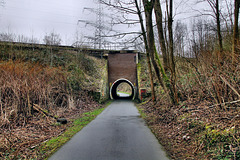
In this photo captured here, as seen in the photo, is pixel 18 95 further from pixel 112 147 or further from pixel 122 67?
pixel 122 67

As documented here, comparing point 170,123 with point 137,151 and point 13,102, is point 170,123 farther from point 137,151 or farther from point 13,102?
point 13,102

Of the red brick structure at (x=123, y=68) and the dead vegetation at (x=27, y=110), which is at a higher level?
the red brick structure at (x=123, y=68)

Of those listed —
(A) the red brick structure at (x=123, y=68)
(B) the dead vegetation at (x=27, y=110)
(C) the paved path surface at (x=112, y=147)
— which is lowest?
(C) the paved path surface at (x=112, y=147)

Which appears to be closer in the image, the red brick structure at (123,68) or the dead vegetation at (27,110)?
the dead vegetation at (27,110)

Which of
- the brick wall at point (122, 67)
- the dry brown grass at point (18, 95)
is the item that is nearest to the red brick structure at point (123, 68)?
the brick wall at point (122, 67)

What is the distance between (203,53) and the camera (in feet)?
22.2

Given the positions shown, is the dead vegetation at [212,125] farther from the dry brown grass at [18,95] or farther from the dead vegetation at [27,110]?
the dry brown grass at [18,95]

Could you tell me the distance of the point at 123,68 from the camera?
26.2 metres

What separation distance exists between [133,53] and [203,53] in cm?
2053

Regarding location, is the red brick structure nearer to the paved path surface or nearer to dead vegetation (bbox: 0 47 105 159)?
dead vegetation (bbox: 0 47 105 159)

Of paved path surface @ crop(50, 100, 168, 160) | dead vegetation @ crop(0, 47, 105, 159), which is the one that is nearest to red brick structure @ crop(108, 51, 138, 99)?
dead vegetation @ crop(0, 47, 105, 159)

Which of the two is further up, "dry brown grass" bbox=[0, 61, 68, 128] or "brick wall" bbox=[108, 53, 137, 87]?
"brick wall" bbox=[108, 53, 137, 87]

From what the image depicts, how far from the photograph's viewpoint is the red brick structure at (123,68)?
25812 mm

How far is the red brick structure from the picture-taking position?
25812mm
